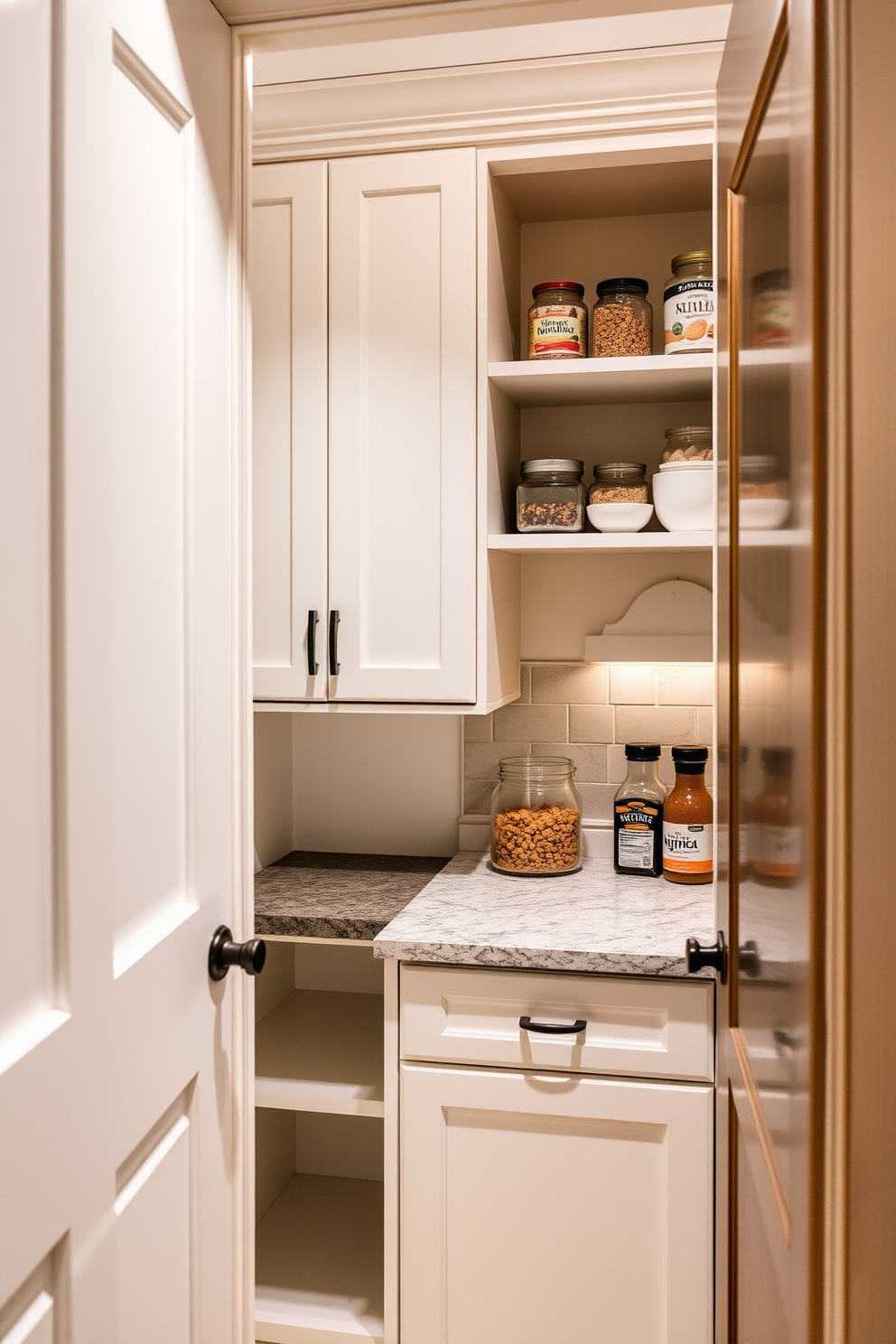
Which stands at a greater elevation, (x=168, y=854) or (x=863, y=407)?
(x=863, y=407)

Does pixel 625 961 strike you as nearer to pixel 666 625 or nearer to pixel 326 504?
pixel 666 625

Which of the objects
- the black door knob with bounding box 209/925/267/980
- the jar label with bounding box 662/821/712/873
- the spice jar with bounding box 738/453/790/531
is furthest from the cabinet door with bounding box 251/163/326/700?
the spice jar with bounding box 738/453/790/531

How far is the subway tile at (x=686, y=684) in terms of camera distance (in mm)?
2156

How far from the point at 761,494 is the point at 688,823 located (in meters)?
1.15

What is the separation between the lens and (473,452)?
1870 mm

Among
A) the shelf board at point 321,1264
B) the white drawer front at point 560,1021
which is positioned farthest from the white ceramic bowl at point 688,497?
the shelf board at point 321,1264

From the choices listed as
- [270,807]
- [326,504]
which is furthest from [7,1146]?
[270,807]

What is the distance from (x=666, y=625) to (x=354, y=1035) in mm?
1046

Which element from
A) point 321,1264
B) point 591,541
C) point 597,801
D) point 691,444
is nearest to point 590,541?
point 591,541

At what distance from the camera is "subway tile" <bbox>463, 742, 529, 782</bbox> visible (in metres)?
2.26

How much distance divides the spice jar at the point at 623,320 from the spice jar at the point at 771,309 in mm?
1044

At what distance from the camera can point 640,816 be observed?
2.01 meters

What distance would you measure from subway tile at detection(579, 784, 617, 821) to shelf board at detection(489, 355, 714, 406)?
0.81 metres

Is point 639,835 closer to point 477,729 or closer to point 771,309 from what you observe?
point 477,729
